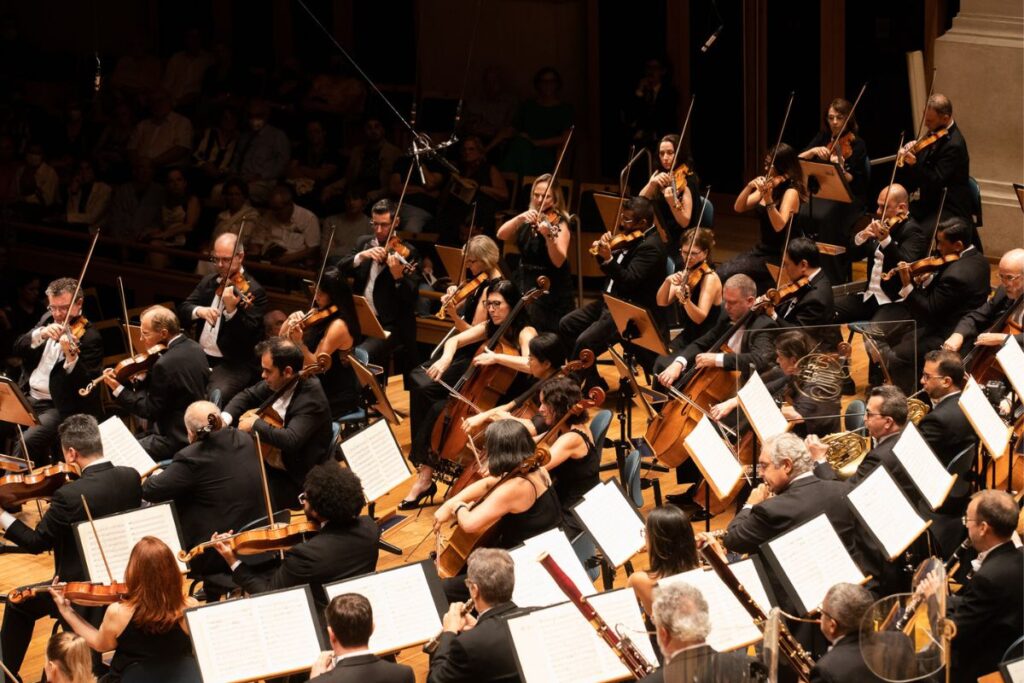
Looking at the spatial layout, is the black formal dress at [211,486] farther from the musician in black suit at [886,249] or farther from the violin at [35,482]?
the musician in black suit at [886,249]

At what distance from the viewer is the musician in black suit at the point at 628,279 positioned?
8641 millimetres

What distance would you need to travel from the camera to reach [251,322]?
28.0 ft

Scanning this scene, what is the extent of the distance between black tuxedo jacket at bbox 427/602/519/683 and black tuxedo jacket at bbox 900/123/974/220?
518 centimetres

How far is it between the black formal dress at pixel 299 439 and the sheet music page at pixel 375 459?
61 cm

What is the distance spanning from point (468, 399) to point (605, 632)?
3082mm

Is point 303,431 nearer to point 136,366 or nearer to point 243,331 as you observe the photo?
point 136,366

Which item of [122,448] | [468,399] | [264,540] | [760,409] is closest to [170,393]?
[122,448]

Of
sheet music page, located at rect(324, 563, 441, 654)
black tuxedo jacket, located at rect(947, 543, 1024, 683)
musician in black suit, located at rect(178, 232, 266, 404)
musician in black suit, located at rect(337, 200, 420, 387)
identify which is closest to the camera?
sheet music page, located at rect(324, 563, 441, 654)

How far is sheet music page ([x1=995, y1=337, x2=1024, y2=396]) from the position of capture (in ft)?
22.0

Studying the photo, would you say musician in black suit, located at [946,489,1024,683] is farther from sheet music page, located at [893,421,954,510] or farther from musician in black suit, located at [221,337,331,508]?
musician in black suit, located at [221,337,331,508]

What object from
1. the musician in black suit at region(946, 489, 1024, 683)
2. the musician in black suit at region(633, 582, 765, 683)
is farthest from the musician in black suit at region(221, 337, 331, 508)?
the musician in black suit at region(946, 489, 1024, 683)

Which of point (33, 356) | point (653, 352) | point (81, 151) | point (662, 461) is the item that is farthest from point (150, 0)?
point (662, 461)

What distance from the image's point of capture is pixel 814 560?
5.34m

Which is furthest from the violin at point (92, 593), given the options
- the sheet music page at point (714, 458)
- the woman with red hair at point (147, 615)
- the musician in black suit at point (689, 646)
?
the sheet music page at point (714, 458)
